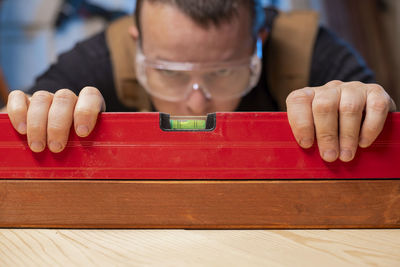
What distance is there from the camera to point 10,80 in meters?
2.22

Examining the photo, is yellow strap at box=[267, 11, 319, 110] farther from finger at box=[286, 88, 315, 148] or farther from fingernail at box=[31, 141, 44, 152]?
fingernail at box=[31, 141, 44, 152]

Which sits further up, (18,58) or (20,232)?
(20,232)

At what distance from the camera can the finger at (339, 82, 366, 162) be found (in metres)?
0.49

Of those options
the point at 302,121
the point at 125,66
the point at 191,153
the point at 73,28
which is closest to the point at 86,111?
the point at 191,153

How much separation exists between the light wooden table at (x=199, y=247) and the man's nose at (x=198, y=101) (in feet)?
1.68

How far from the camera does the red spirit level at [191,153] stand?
51 centimetres

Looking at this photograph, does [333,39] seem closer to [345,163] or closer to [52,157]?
[345,163]

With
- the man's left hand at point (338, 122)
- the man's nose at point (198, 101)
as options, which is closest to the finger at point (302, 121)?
the man's left hand at point (338, 122)

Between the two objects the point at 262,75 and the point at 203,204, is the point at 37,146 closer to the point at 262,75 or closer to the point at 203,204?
the point at 203,204

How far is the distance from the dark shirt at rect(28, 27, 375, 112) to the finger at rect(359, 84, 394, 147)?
0.74 metres

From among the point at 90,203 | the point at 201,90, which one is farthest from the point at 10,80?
the point at 90,203

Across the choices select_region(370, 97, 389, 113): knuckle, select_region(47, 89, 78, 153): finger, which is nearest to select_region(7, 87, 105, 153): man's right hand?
select_region(47, 89, 78, 153): finger

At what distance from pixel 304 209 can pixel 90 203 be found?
1.01ft

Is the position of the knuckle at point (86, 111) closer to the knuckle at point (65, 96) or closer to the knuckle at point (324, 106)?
the knuckle at point (65, 96)
